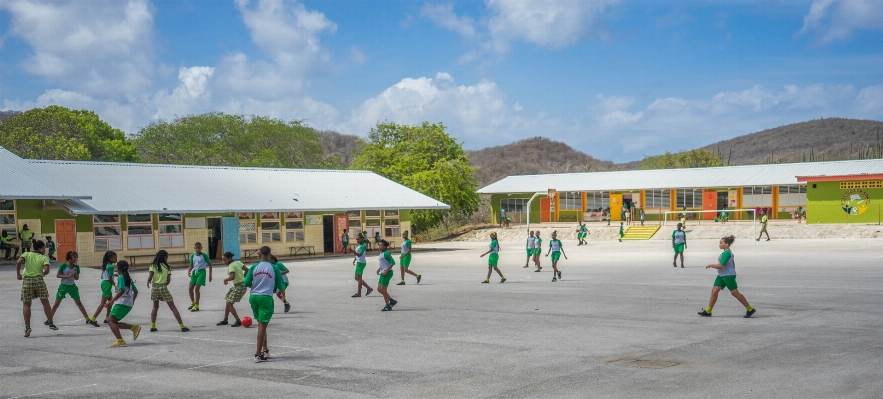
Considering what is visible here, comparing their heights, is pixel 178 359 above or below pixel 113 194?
below

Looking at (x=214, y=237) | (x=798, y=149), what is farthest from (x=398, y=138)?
(x=798, y=149)

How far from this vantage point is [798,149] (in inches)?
4978

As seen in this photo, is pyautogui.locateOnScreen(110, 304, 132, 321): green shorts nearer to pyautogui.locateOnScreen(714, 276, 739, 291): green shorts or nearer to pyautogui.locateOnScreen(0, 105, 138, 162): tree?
pyautogui.locateOnScreen(714, 276, 739, 291): green shorts

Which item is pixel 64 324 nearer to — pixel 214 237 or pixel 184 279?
pixel 184 279

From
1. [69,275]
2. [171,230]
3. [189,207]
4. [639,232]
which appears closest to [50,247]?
[171,230]

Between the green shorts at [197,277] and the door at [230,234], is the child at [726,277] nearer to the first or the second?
the green shorts at [197,277]

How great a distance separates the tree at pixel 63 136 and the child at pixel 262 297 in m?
55.3

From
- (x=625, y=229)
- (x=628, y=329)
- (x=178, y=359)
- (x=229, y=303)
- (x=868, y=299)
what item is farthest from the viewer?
(x=625, y=229)

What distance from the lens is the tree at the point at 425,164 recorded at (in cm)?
6134

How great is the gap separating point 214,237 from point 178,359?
30.5m

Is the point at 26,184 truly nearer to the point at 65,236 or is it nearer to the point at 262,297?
the point at 65,236

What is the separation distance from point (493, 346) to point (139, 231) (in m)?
29.7

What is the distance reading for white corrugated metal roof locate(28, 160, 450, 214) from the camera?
3888 cm

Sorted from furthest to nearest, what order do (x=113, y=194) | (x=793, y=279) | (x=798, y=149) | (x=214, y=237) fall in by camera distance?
(x=798, y=149) → (x=214, y=237) → (x=113, y=194) → (x=793, y=279)
